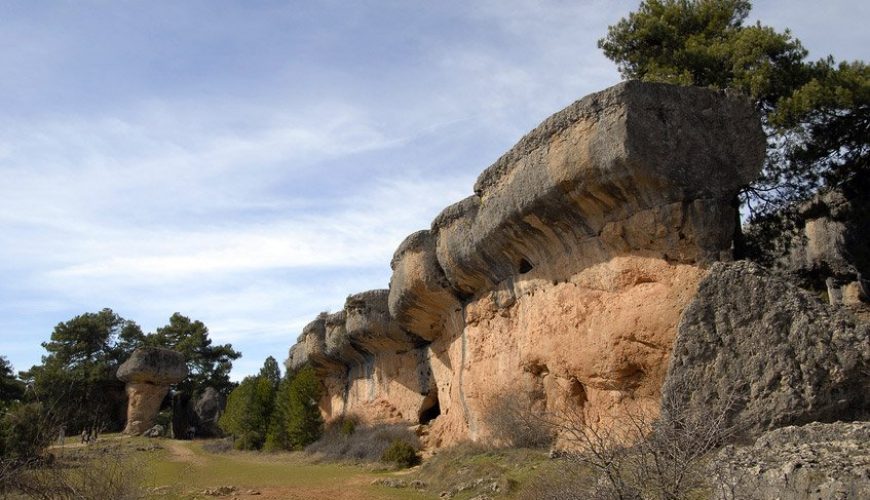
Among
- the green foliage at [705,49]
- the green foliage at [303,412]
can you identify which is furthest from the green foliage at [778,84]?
the green foliage at [303,412]

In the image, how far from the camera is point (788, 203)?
1546 cm

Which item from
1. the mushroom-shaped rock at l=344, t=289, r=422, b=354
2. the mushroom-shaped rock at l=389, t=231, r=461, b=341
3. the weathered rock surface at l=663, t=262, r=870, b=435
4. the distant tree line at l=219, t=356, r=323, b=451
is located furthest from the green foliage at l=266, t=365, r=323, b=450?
the weathered rock surface at l=663, t=262, r=870, b=435

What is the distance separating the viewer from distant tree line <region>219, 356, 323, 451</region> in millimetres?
27578

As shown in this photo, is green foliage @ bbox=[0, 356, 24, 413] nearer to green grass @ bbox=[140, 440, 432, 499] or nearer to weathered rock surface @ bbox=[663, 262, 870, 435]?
green grass @ bbox=[140, 440, 432, 499]

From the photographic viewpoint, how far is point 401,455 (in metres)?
17.9

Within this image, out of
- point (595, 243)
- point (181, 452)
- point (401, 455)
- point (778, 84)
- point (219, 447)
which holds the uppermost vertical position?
point (778, 84)

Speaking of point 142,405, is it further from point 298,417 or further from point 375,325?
point 375,325

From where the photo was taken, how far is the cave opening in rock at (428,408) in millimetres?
22016

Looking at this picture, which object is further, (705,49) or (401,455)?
(401,455)

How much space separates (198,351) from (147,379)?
29.1 feet

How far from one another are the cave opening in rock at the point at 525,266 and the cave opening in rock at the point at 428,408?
327 inches

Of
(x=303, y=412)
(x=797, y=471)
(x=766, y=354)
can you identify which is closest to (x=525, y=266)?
(x=766, y=354)

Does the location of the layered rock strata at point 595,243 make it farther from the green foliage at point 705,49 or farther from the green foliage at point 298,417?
the green foliage at point 298,417

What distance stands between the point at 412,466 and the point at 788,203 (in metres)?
10.9
